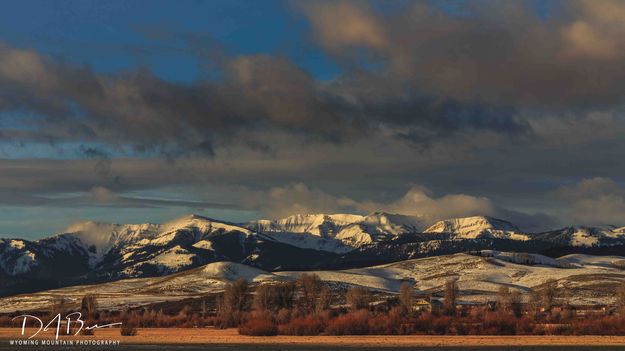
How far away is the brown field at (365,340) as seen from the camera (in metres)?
124

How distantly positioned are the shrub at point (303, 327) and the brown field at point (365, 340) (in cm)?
606

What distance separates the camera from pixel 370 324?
149m

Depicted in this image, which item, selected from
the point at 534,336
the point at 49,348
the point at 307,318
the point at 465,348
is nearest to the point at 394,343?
the point at 465,348

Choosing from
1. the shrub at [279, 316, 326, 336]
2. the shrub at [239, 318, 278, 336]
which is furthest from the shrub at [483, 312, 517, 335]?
the shrub at [239, 318, 278, 336]

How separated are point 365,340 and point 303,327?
21022mm

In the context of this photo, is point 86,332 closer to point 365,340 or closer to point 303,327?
point 303,327

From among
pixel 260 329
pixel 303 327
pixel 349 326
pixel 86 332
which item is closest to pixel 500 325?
pixel 349 326

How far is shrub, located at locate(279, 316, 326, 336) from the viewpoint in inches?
5901

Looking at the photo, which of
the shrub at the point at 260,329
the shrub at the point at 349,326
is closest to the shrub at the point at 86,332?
the shrub at the point at 260,329

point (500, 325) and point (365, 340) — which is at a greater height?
point (500, 325)

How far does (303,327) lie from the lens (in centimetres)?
15225

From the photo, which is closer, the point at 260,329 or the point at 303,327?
the point at 260,329

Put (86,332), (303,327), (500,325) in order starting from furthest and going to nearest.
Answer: (303,327)
(86,332)
(500,325)

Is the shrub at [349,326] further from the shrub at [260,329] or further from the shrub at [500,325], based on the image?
the shrub at [500,325]
